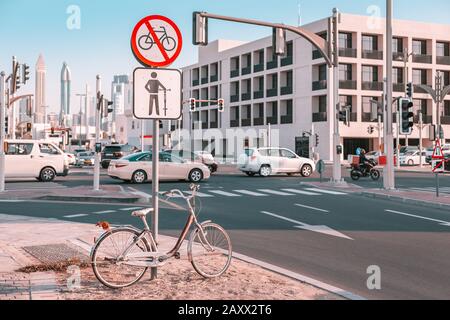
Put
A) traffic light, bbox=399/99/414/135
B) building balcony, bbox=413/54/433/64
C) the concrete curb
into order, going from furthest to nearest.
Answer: building balcony, bbox=413/54/433/64 → traffic light, bbox=399/99/414/135 → the concrete curb

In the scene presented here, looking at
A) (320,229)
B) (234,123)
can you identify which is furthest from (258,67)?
(320,229)

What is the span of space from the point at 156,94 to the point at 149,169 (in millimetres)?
18695

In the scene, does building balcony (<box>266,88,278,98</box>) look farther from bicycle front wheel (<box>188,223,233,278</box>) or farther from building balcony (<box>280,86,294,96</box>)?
bicycle front wheel (<box>188,223,233,278</box>)

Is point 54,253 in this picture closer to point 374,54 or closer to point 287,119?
point 374,54

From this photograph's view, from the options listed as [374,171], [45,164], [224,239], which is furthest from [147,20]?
[374,171]

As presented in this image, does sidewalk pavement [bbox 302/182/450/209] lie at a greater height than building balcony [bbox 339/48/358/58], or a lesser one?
lesser

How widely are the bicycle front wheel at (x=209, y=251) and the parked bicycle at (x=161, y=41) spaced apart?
212 centimetres

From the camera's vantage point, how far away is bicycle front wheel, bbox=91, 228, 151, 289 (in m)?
5.69

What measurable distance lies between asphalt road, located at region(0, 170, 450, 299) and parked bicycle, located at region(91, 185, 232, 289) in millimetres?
1305

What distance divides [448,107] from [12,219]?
56517 millimetres

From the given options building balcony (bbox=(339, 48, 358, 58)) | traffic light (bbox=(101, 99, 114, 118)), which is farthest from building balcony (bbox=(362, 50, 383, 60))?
traffic light (bbox=(101, 99, 114, 118))

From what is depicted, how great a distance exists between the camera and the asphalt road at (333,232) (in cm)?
677

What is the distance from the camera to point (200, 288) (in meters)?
5.84

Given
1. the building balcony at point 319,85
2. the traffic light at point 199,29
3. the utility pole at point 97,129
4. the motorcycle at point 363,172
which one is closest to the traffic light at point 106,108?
the utility pole at point 97,129
